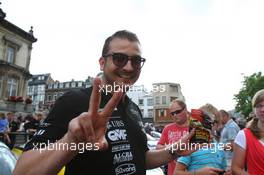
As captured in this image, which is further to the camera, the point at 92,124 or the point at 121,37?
the point at 121,37

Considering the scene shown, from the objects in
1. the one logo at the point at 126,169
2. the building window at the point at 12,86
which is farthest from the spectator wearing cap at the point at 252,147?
the building window at the point at 12,86

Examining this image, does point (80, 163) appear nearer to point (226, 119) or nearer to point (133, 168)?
point (133, 168)

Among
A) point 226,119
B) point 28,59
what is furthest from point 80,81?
point 226,119

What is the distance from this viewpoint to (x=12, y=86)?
3212cm

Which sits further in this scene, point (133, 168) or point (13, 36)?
point (13, 36)

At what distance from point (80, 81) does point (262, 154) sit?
2982 inches

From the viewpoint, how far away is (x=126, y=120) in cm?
193

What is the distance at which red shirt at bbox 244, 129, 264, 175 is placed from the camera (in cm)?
261

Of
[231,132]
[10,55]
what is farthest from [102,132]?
[10,55]

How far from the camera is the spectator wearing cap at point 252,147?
2.64 meters

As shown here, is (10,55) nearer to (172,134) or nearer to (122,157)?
(172,134)

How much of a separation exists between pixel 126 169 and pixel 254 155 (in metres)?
1.67

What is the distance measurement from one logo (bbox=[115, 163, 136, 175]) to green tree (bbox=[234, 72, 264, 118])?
41.9 metres

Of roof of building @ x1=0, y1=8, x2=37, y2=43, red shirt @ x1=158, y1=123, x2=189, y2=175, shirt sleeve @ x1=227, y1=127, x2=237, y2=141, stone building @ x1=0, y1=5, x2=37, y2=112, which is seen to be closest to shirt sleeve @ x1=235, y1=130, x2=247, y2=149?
red shirt @ x1=158, y1=123, x2=189, y2=175
